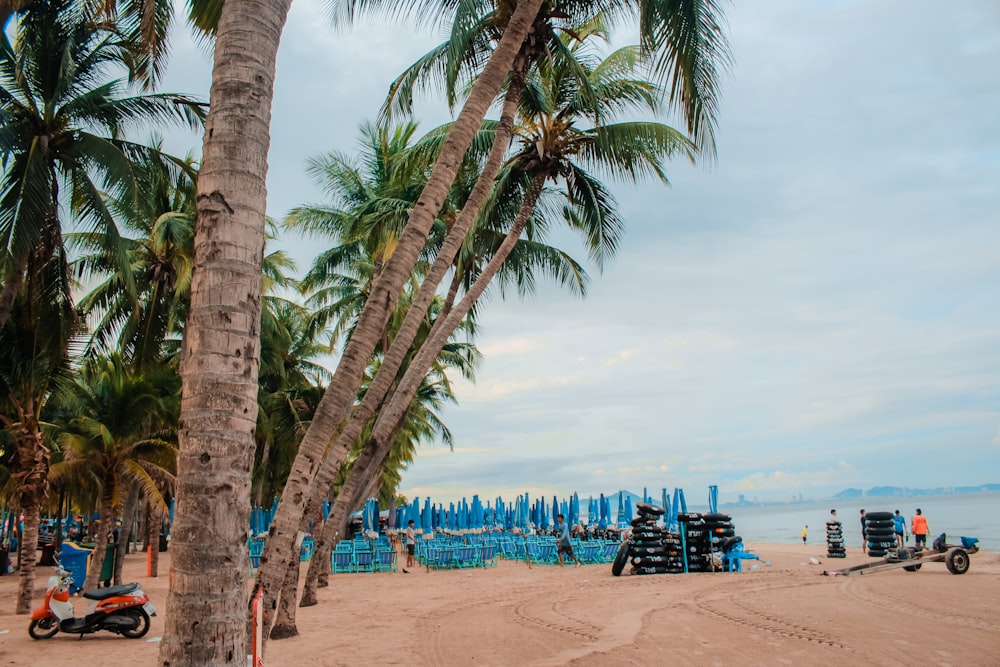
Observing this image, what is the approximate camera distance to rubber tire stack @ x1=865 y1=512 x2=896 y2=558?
2105cm

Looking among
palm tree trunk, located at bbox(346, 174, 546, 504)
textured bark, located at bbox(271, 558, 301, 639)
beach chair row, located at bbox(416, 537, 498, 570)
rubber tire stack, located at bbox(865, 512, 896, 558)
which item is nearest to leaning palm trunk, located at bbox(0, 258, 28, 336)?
palm tree trunk, located at bbox(346, 174, 546, 504)

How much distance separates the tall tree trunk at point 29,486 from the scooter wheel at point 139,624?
3459 millimetres

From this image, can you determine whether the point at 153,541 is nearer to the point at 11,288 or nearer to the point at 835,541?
the point at 11,288

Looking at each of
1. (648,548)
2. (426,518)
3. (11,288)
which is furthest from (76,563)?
(426,518)

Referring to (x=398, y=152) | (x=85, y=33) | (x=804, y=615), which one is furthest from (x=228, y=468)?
(x=398, y=152)

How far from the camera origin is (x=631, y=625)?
30.9 feet

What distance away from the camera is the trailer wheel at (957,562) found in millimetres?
15008

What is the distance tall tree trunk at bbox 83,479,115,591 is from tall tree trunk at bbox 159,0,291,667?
37.0 ft

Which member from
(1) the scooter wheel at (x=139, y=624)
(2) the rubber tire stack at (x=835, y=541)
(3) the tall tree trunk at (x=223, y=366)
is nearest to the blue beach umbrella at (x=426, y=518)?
(2) the rubber tire stack at (x=835, y=541)

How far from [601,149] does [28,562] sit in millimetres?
11936

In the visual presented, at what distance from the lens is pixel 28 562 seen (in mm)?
11609

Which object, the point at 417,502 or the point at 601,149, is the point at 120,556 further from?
the point at 417,502

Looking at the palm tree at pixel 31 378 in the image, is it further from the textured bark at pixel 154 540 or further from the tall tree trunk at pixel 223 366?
the tall tree trunk at pixel 223 366

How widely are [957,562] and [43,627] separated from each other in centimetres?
1677
